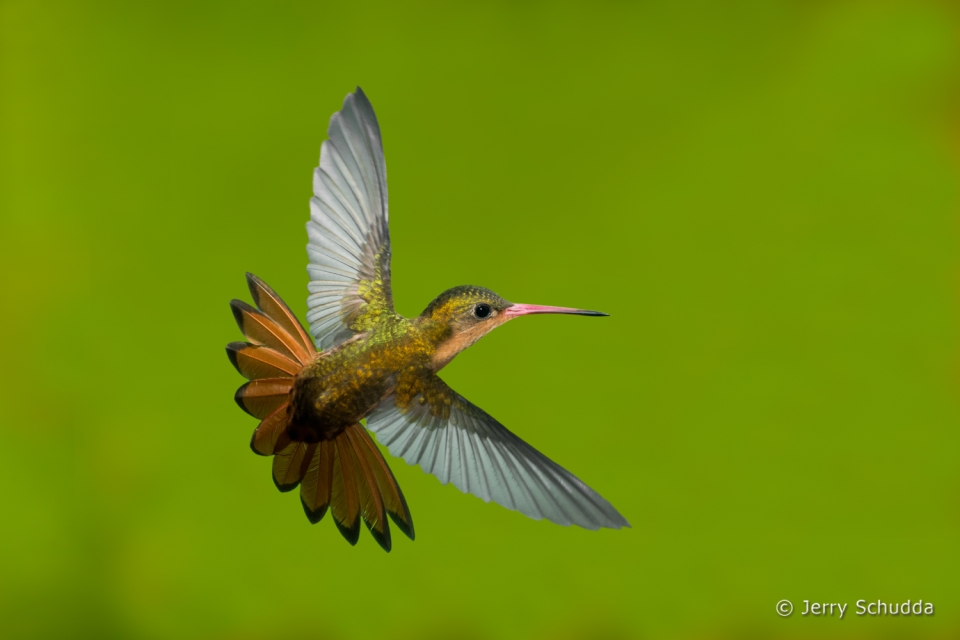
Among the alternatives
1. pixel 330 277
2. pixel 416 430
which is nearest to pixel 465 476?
pixel 416 430

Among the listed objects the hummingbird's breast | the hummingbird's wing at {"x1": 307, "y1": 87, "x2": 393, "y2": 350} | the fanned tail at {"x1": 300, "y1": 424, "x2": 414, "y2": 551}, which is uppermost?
the hummingbird's wing at {"x1": 307, "y1": 87, "x2": 393, "y2": 350}

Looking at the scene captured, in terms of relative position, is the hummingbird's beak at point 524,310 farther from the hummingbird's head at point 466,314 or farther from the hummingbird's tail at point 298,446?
the hummingbird's tail at point 298,446

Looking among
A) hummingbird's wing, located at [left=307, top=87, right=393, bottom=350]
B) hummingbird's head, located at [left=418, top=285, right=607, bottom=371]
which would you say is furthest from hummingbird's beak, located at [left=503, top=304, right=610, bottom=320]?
hummingbird's wing, located at [left=307, top=87, right=393, bottom=350]

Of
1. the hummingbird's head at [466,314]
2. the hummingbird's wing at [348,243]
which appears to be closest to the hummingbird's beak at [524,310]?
the hummingbird's head at [466,314]

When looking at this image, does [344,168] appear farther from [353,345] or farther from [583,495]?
[583,495]

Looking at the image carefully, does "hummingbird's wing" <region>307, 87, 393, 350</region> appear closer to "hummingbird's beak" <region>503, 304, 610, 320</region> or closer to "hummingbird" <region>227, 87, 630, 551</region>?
"hummingbird" <region>227, 87, 630, 551</region>

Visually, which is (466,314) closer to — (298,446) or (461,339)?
(461,339)
